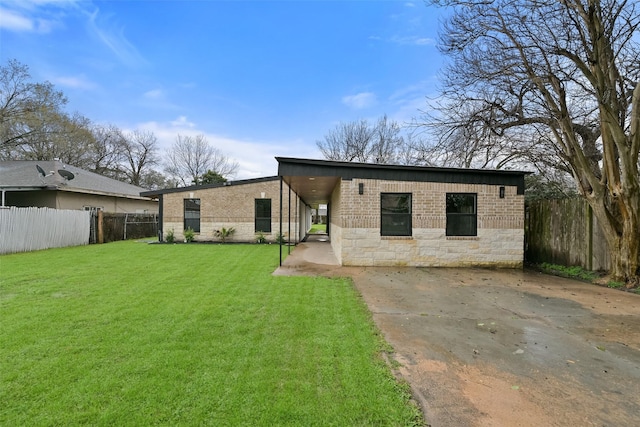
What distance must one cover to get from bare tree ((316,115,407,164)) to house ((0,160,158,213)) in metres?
19.7

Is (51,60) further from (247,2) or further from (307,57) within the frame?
(307,57)

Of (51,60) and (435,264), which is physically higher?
(51,60)

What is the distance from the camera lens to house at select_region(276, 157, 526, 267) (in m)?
8.44

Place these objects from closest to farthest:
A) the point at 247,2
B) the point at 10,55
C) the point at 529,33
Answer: the point at 529,33 → the point at 247,2 → the point at 10,55

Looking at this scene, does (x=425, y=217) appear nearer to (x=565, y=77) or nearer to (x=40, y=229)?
(x=565, y=77)

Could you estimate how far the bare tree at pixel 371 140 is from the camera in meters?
28.5

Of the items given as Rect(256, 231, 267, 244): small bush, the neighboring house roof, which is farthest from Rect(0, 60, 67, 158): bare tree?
Rect(256, 231, 267, 244): small bush

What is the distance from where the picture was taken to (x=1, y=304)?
14.9 feet

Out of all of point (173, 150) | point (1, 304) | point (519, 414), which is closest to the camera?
point (519, 414)

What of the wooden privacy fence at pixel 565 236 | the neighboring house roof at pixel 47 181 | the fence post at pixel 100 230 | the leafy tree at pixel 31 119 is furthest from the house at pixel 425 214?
the leafy tree at pixel 31 119

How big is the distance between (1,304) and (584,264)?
1194 centimetres

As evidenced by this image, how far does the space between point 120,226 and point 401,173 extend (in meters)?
15.6

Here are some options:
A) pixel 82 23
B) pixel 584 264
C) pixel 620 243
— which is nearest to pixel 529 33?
pixel 620 243

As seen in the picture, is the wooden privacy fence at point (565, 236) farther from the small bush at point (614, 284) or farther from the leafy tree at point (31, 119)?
the leafy tree at point (31, 119)
